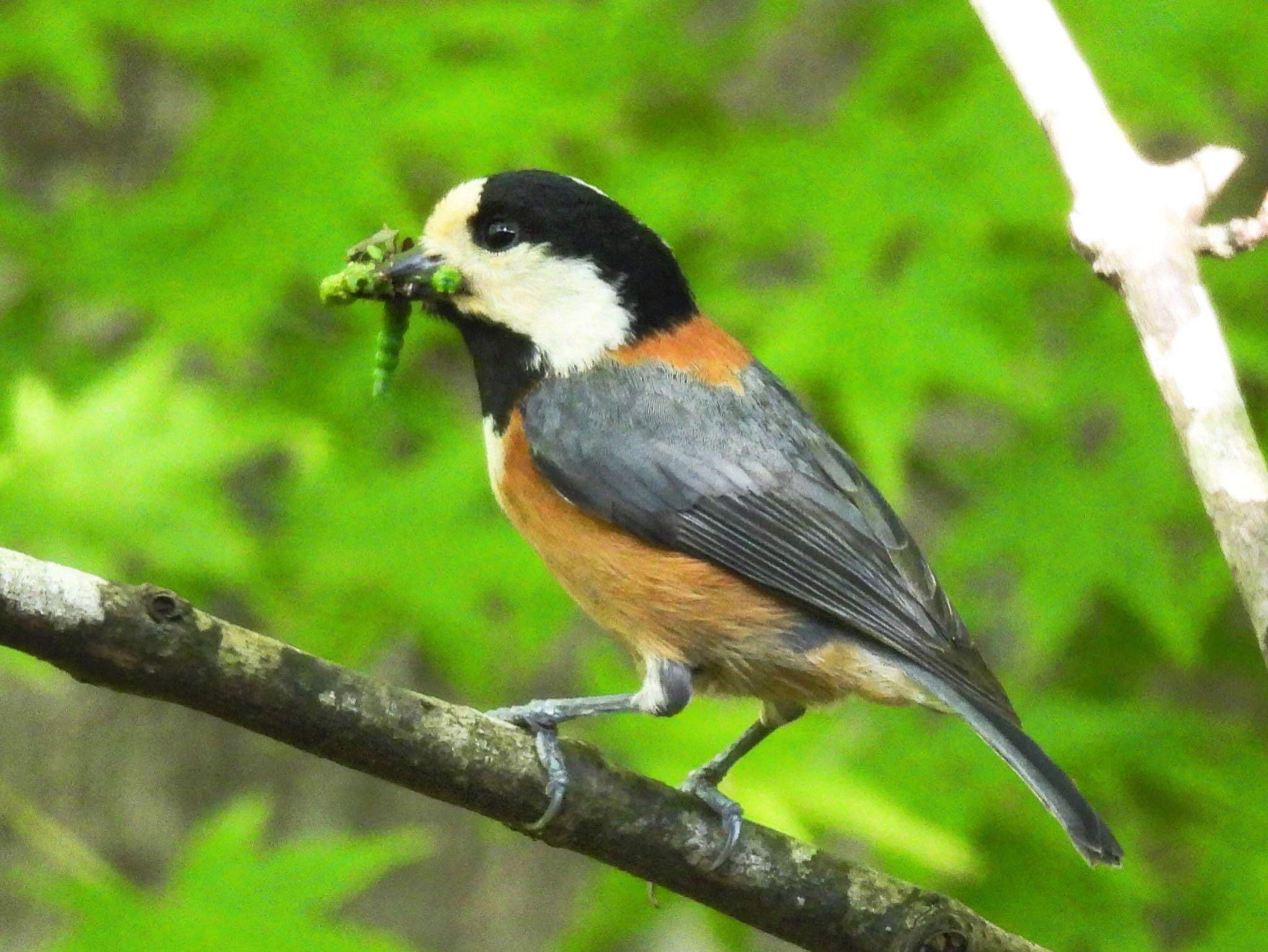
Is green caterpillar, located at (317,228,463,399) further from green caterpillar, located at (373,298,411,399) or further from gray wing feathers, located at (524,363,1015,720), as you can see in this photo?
gray wing feathers, located at (524,363,1015,720)

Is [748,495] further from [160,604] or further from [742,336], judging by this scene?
[160,604]

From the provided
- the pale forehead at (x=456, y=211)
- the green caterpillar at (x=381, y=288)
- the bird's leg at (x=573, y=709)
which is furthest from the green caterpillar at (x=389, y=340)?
the bird's leg at (x=573, y=709)

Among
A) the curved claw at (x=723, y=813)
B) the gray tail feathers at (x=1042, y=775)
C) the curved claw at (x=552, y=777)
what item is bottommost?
the curved claw at (x=552, y=777)

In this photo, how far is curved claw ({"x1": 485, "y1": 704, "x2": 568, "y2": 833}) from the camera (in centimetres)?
197

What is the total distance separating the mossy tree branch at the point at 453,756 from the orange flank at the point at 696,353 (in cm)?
82

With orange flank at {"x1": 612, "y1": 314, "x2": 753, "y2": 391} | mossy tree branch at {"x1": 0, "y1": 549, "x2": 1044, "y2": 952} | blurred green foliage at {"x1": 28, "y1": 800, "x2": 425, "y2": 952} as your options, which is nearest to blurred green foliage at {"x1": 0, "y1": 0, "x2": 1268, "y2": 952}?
blurred green foliage at {"x1": 28, "y1": 800, "x2": 425, "y2": 952}

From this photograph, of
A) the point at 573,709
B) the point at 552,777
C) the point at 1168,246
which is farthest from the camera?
the point at 573,709

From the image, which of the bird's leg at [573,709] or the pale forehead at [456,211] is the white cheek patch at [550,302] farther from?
the bird's leg at [573,709]

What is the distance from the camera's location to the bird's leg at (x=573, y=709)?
1.98m

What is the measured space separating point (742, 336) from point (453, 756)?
1.62 metres

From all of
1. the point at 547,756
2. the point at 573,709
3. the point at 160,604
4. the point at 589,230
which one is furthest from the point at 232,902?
the point at 589,230

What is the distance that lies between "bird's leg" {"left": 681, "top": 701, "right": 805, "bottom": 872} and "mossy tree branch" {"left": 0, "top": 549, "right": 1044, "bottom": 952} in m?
0.02

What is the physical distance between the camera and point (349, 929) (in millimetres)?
2830

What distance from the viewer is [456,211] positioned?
9.10 feet
